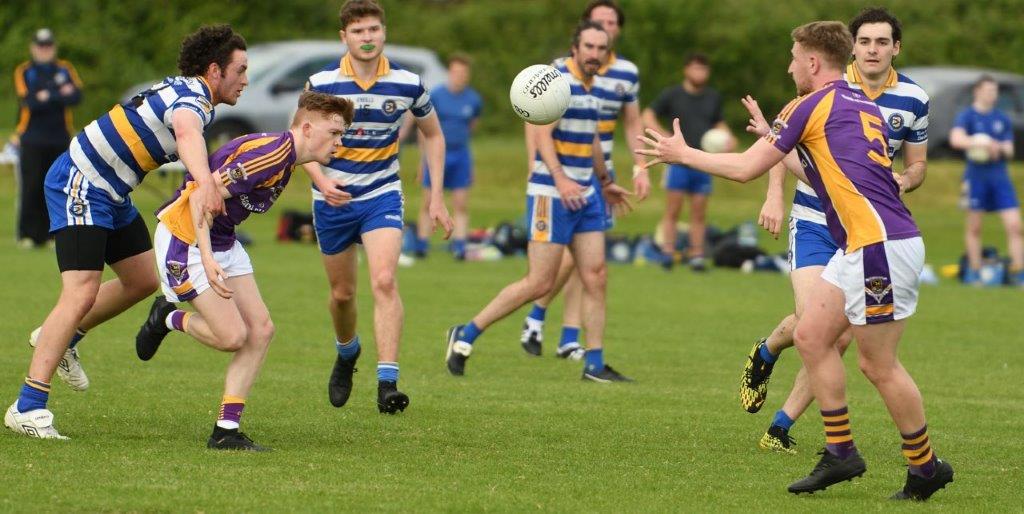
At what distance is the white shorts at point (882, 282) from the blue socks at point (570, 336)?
5166 mm

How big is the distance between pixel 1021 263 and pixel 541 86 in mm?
9793

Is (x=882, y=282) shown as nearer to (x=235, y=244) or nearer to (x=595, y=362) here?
(x=235, y=244)

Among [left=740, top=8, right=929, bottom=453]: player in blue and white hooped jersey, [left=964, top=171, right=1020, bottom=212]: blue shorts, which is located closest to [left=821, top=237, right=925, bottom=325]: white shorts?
[left=740, top=8, right=929, bottom=453]: player in blue and white hooped jersey

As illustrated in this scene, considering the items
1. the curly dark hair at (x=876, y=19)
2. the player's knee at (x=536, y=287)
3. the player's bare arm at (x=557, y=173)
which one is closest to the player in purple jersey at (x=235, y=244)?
the curly dark hair at (x=876, y=19)

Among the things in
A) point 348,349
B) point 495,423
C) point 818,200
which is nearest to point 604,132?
point 348,349

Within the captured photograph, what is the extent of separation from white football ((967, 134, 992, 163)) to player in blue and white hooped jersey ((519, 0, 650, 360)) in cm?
648

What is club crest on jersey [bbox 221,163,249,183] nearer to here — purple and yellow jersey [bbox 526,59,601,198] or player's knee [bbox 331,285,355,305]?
player's knee [bbox 331,285,355,305]

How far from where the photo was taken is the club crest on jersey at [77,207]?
7535mm

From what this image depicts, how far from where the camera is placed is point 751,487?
692 centimetres

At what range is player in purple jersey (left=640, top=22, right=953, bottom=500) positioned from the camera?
6484 mm

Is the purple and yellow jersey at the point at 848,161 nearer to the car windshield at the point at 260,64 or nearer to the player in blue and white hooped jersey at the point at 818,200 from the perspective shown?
the player in blue and white hooped jersey at the point at 818,200

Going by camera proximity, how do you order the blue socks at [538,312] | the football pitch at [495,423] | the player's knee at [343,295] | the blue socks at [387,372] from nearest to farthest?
the football pitch at [495,423]
the blue socks at [387,372]
the player's knee at [343,295]
the blue socks at [538,312]

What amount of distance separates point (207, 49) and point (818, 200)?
305cm

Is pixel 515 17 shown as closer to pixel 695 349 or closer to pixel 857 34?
pixel 695 349
